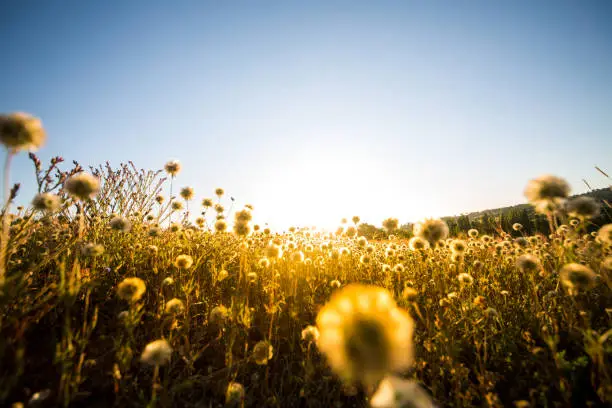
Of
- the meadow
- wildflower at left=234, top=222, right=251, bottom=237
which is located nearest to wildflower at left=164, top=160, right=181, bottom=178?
the meadow

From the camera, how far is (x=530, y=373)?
81.0 inches

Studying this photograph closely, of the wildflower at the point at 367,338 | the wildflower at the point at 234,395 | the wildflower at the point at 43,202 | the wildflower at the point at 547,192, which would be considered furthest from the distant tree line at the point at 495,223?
the wildflower at the point at 43,202

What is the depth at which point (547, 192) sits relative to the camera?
7.07ft

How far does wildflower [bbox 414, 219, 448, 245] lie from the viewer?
2482mm

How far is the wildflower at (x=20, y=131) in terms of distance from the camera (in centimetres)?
212

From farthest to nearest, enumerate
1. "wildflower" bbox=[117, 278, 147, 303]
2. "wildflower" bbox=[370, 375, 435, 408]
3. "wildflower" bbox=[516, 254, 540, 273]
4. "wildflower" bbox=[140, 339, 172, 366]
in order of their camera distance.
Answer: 1. "wildflower" bbox=[516, 254, 540, 273]
2. "wildflower" bbox=[117, 278, 147, 303]
3. "wildflower" bbox=[140, 339, 172, 366]
4. "wildflower" bbox=[370, 375, 435, 408]

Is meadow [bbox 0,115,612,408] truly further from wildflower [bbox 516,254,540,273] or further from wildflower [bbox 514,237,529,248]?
wildflower [bbox 514,237,529,248]

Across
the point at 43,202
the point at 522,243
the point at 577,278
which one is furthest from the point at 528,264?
the point at 43,202

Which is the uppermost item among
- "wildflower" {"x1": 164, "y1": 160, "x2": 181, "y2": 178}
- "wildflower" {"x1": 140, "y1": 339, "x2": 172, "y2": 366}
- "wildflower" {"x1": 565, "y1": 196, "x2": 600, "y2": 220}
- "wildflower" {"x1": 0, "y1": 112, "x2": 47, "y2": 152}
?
"wildflower" {"x1": 164, "y1": 160, "x2": 181, "y2": 178}

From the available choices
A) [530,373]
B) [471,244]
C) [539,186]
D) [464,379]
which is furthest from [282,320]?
[471,244]

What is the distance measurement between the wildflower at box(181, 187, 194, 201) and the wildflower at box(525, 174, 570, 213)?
5240 millimetres

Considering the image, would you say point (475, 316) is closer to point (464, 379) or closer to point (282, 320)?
point (464, 379)

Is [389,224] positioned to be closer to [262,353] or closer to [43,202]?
[262,353]

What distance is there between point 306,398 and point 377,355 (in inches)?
44.4
